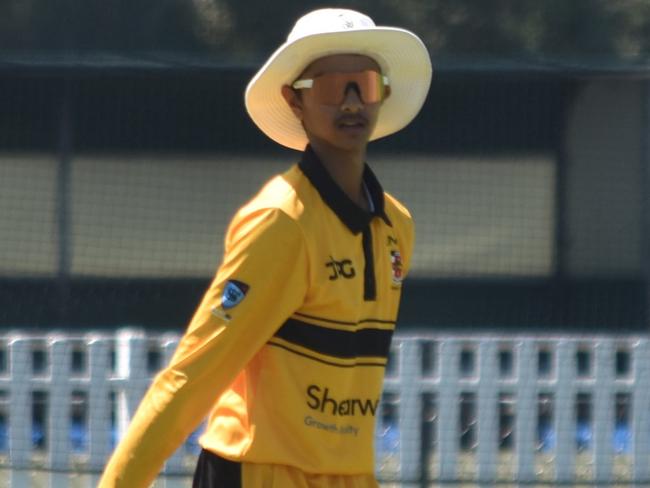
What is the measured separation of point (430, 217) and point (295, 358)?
5.83 meters

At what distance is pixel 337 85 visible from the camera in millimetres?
2172

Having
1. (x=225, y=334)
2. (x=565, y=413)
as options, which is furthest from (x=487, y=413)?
(x=225, y=334)

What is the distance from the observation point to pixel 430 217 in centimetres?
787

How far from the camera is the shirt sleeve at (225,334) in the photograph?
2006mm

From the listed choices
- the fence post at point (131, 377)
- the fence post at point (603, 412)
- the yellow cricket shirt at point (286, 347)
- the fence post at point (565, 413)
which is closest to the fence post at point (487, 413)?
the fence post at point (565, 413)

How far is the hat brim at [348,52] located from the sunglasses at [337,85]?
0.03 meters

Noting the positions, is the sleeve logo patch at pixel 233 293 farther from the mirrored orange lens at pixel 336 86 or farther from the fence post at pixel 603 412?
the fence post at pixel 603 412

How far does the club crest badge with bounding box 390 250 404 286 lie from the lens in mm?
2223

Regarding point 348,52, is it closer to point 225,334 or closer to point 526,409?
point 225,334

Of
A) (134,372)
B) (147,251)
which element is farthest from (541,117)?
(134,372)

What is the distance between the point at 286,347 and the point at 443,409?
3683mm

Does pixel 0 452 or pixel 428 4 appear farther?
pixel 428 4

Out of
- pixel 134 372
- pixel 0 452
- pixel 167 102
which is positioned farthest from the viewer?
pixel 167 102

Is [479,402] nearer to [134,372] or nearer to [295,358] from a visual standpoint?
[134,372]
